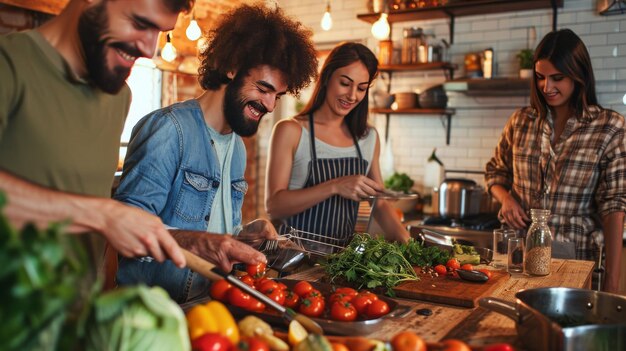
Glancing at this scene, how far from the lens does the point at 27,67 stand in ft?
5.59

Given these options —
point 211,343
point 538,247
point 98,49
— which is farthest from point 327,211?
point 211,343

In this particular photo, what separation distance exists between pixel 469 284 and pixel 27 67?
167cm

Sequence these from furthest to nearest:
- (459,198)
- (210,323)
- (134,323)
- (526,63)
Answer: (526,63) → (459,198) → (210,323) → (134,323)

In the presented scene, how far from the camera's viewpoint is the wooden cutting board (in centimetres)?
210

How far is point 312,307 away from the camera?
182cm

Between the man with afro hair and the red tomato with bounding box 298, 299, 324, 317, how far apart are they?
12.4 inches

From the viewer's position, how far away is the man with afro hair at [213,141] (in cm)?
216

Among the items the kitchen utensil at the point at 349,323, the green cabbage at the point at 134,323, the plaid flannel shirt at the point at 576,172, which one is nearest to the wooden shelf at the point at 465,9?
the plaid flannel shirt at the point at 576,172

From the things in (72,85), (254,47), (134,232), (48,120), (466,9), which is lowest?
(134,232)

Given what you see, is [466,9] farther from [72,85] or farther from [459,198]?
[72,85]

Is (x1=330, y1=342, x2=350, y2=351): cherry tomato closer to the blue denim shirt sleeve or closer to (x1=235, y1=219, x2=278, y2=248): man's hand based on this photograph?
(x1=235, y1=219, x2=278, y2=248): man's hand

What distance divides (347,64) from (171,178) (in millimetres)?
1367

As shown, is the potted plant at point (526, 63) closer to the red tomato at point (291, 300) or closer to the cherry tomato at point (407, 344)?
the red tomato at point (291, 300)

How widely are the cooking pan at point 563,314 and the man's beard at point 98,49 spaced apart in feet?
4.15
